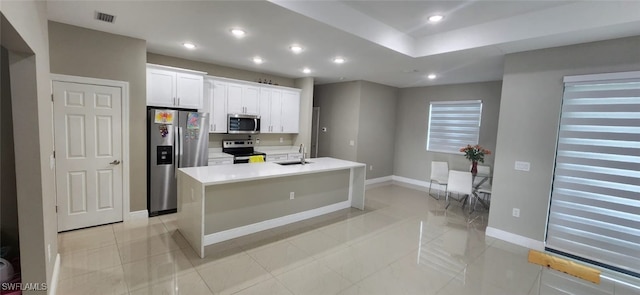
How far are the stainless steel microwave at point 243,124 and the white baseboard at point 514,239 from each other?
4.40 m

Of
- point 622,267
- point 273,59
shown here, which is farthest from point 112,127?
point 622,267

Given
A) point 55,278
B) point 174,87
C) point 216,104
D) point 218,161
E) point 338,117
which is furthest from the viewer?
point 338,117

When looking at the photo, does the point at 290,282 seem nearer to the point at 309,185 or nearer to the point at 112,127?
the point at 309,185

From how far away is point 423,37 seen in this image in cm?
387

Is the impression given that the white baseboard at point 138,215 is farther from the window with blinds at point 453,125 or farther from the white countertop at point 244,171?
the window with blinds at point 453,125

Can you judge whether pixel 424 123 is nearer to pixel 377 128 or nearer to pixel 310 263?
pixel 377 128

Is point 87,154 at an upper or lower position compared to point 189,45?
lower

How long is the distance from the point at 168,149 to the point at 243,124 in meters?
1.58

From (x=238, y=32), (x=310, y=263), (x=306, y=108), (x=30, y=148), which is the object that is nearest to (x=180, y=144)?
(x=238, y=32)

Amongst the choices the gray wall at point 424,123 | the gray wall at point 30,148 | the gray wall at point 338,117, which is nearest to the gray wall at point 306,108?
the gray wall at point 338,117

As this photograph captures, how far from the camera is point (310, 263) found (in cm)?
285

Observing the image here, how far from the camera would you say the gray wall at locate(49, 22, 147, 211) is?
3164mm

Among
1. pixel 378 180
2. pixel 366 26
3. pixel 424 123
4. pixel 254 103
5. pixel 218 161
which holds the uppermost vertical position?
pixel 366 26

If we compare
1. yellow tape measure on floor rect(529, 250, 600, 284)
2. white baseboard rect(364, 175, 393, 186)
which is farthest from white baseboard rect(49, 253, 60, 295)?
white baseboard rect(364, 175, 393, 186)
